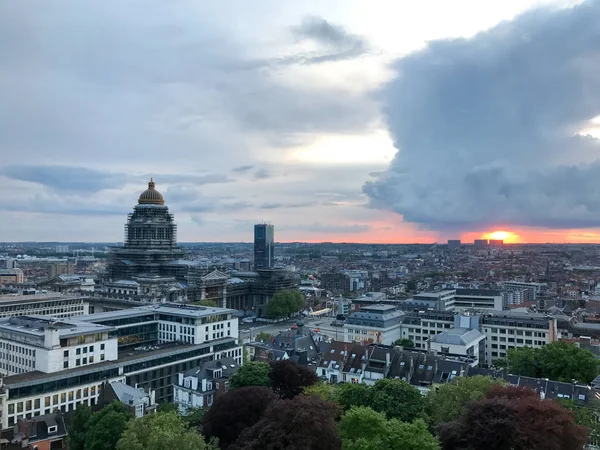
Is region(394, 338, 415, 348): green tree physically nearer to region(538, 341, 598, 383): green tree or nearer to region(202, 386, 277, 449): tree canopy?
region(538, 341, 598, 383): green tree

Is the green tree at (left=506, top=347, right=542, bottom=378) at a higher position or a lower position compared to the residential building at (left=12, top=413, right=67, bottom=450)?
higher

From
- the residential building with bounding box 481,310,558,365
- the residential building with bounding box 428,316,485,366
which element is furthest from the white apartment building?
the residential building with bounding box 481,310,558,365

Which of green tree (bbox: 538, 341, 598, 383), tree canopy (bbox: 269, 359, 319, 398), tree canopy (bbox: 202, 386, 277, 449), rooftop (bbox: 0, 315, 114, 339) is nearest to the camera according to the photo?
tree canopy (bbox: 202, 386, 277, 449)

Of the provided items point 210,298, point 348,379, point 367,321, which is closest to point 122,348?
point 348,379

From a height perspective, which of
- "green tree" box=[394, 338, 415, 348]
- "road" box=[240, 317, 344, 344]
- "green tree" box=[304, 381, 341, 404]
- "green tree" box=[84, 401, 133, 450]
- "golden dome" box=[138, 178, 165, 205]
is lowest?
"road" box=[240, 317, 344, 344]

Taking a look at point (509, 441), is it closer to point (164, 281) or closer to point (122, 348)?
point (122, 348)
